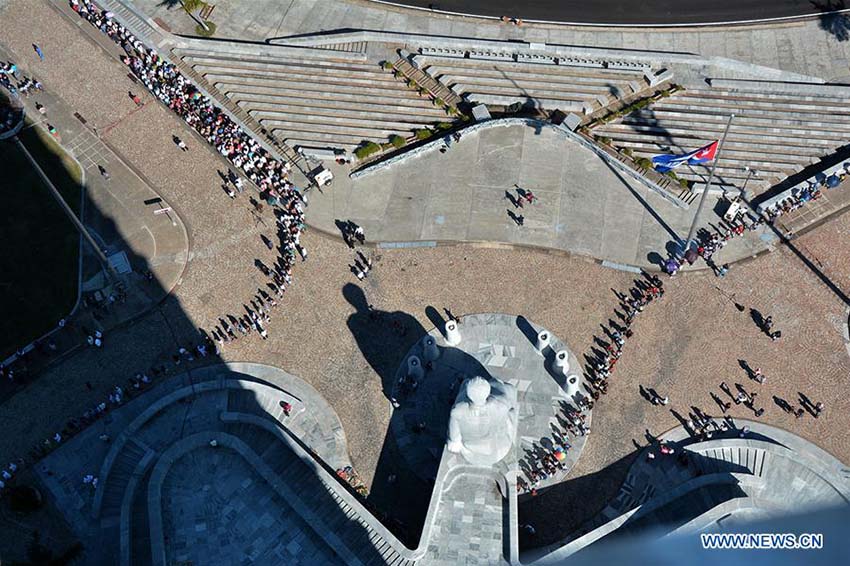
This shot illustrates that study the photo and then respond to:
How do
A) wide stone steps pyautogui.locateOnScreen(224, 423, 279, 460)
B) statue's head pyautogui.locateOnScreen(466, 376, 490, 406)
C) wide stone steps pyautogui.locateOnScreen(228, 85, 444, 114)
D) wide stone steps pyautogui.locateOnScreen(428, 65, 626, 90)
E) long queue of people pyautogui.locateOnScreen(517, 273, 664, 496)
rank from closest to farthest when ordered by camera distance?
statue's head pyautogui.locateOnScreen(466, 376, 490, 406), long queue of people pyautogui.locateOnScreen(517, 273, 664, 496), wide stone steps pyautogui.locateOnScreen(224, 423, 279, 460), wide stone steps pyautogui.locateOnScreen(428, 65, 626, 90), wide stone steps pyautogui.locateOnScreen(228, 85, 444, 114)

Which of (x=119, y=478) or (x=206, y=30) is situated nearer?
(x=119, y=478)

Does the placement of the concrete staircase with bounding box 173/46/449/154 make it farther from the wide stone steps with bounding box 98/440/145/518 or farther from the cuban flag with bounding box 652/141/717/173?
the wide stone steps with bounding box 98/440/145/518

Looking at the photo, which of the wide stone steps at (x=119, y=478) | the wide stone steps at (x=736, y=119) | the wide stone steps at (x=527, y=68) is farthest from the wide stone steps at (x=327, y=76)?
the wide stone steps at (x=119, y=478)

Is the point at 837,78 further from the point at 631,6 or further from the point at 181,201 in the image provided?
the point at 181,201

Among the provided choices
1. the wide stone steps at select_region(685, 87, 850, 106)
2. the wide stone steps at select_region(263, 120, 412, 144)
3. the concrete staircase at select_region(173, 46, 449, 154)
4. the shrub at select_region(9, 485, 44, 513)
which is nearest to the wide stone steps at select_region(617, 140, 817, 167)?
the wide stone steps at select_region(685, 87, 850, 106)

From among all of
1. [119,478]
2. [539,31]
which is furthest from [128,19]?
[119,478]

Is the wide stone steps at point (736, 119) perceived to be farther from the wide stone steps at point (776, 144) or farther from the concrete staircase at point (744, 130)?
the wide stone steps at point (776, 144)

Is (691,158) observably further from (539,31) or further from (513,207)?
(539,31)
